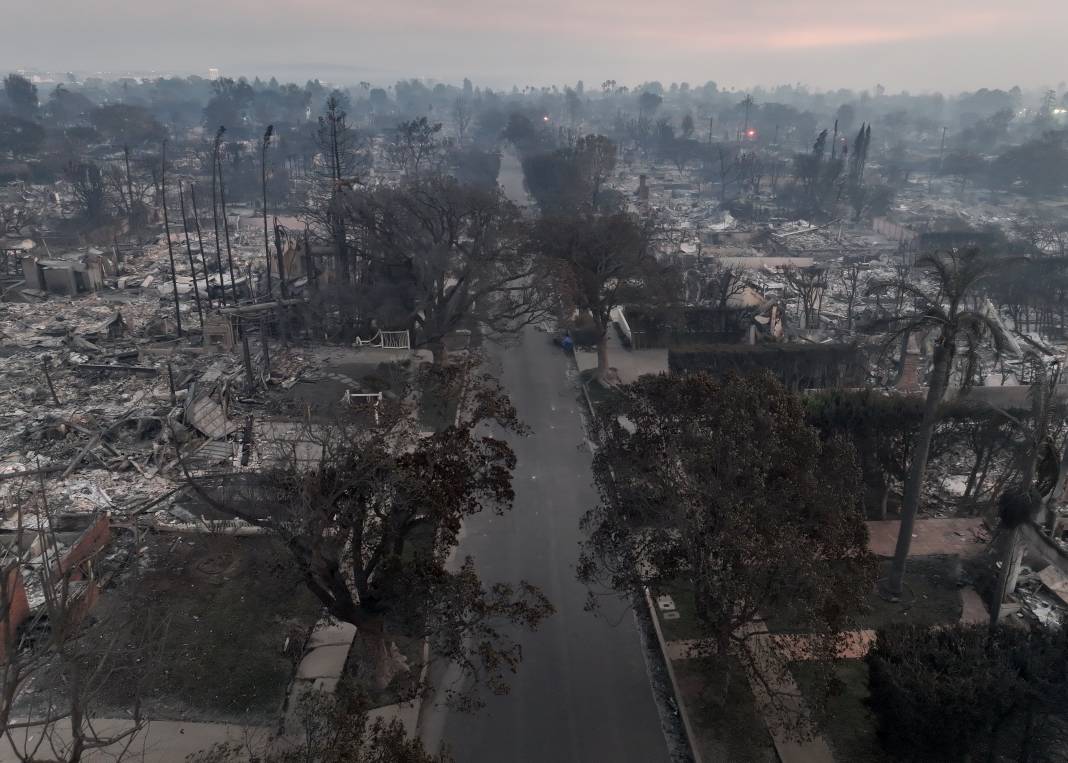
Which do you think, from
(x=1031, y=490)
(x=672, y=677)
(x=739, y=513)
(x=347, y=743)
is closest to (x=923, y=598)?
(x=1031, y=490)

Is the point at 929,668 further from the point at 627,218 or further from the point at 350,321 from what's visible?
the point at 350,321

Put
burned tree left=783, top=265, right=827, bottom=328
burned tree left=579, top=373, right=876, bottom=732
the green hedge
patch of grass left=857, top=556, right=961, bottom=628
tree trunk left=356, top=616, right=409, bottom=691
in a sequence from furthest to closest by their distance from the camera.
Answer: burned tree left=783, top=265, right=827, bottom=328, the green hedge, patch of grass left=857, top=556, right=961, bottom=628, tree trunk left=356, top=616, right=409, bottom=691, burned tree left=579, top=373, right=876, bottom=732

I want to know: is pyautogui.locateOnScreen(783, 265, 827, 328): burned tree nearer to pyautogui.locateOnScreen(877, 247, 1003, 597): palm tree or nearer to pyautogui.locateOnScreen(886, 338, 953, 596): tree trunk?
pyautogui.locateOnScreen(886, 338, 953, 596): tree trunk

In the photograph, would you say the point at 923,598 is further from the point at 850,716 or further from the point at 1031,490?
the point at 850,716

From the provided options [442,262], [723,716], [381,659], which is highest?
[442,262]

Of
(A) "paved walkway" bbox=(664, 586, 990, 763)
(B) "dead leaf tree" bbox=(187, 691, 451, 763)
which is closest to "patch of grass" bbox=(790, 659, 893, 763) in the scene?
(A) "paved walkway" bbox=(664, 586, 990, 763)

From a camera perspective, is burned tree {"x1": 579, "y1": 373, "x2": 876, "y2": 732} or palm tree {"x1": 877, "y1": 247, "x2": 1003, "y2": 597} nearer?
burned tree {"x1": 579, "y1": 373, "x2": 876, "y2": 732}
